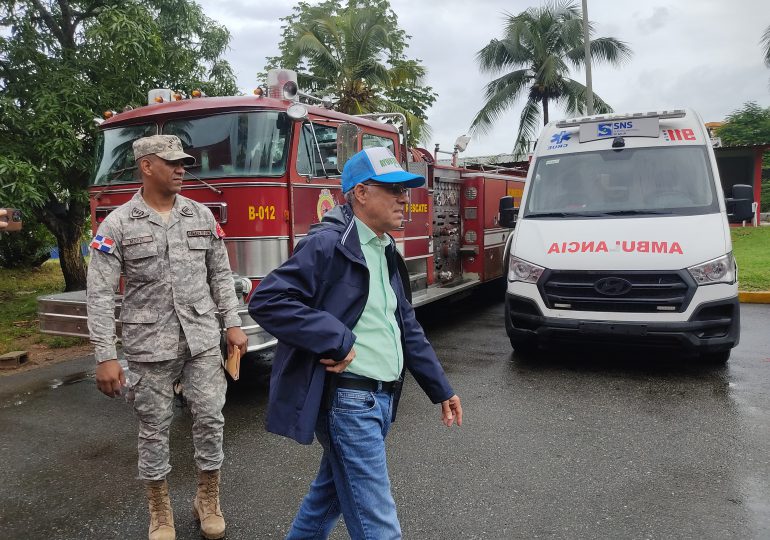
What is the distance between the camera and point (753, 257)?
14156 millimetres

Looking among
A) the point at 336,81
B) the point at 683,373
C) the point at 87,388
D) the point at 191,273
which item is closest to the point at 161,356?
the point at 191,273

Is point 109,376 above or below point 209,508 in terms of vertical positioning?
above

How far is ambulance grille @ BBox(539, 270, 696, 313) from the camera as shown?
5.46m

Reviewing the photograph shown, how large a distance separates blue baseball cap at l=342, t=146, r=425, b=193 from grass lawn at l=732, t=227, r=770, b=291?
32.5ft

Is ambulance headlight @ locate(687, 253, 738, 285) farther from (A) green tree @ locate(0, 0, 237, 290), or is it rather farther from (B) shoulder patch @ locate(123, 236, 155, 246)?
(A) green tree @ locate(0, 0, 237, 290)

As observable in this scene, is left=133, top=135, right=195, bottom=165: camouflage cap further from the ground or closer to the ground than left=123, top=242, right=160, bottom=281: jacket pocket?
further from the ground

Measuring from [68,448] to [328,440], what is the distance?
119 inches

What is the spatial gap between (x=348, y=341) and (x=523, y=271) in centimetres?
433

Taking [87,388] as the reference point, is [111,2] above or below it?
above

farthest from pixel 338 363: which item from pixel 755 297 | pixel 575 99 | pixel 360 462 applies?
pixel 575 99

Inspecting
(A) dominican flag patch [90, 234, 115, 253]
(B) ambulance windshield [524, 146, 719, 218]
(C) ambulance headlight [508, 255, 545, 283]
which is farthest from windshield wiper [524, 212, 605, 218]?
(A) dominican flag patch [90, 234, 115, 253]

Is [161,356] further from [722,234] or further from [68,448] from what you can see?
[722,234]

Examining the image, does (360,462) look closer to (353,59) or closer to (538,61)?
(353,59)

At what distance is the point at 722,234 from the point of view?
18.4ft
